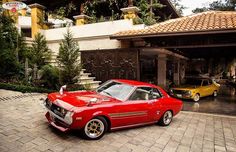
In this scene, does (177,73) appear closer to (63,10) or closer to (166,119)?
(63,10)

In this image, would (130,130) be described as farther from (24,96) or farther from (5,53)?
(5,53)

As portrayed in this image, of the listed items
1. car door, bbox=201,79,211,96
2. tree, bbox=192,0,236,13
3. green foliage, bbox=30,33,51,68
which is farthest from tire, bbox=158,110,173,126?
tree, bbox=192,0,236,13

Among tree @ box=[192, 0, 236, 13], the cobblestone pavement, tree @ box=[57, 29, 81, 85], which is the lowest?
the cobblestone pavement

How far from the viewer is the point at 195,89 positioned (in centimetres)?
1193

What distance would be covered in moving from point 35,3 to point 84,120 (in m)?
12.4

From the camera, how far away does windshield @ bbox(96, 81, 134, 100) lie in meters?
5.61

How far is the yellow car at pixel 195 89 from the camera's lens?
1177cm

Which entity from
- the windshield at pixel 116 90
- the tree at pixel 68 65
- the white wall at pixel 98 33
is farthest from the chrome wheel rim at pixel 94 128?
the white wall at pixel 98 33

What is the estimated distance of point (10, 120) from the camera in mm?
5609

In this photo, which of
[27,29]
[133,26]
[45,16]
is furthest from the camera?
[27,29]

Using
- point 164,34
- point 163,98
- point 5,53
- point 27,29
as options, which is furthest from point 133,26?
point 27,29

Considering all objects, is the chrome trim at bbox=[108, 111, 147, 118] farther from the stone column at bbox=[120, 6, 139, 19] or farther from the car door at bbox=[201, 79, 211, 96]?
the car door at bbox=[201, 79, 211, 96]

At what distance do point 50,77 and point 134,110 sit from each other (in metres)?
5.88

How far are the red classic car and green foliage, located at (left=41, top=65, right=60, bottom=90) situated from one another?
4263 millimetres
